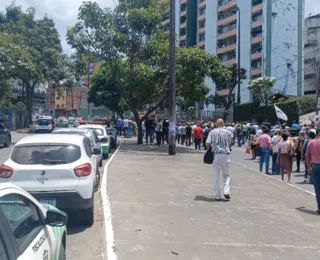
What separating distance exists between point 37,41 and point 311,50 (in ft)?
136

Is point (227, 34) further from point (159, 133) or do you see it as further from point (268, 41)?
point (159, 133)

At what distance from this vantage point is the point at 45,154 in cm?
818


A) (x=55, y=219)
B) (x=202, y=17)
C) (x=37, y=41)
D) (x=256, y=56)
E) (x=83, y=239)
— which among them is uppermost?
(x=202, y=17)

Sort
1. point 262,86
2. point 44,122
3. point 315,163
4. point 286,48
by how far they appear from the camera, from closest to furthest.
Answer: point 315,163, point 44,122, point 262,86, point 286,48

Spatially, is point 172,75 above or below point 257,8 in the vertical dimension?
below

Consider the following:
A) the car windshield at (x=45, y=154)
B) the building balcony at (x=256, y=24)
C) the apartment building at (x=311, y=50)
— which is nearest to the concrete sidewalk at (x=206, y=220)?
the car windshield at (x=45, y=154)

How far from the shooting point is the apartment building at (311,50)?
68.9 meters

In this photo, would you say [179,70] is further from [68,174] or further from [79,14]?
[68,174]

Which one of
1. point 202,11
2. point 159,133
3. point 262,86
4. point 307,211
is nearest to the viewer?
point 307,211

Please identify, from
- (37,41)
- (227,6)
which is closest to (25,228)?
(37,41)

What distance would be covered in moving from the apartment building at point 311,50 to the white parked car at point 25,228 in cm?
6671

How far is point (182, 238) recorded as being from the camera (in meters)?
7.31

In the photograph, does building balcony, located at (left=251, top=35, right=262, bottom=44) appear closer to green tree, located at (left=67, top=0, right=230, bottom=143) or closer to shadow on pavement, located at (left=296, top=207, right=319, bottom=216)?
green tree, located at (left=67, top=0, right=230, bottom=143)

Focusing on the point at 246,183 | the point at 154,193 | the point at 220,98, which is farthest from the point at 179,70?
the point at 220,98
